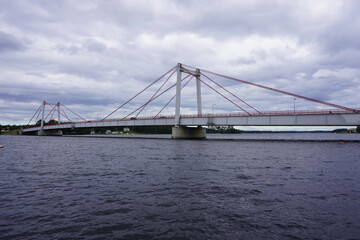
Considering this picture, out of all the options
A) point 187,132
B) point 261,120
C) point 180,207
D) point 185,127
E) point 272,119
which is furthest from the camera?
point 187,132

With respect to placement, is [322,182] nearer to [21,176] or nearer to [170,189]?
[170,189]

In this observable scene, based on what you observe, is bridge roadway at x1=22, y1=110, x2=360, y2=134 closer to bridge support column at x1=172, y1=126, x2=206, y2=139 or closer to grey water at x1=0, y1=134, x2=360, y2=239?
bridge support column at x1=172, y1=126, x2=206, y2=139

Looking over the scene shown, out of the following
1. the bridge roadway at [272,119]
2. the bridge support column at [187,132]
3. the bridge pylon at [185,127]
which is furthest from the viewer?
the bridge support column at [187,132]

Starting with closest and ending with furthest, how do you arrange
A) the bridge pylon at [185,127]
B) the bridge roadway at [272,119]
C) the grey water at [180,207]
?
the grey water at [180,207], the bridge roadway at [272,119], the bridge pylon at [185,127]

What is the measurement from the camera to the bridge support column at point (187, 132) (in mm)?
75438

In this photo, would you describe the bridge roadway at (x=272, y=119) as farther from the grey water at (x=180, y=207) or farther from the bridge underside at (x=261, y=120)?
the grey water at (x=180, y=207)

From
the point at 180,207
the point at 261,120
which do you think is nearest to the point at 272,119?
the point at 261,120

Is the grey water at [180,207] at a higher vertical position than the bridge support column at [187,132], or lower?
lower

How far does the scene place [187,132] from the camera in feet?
257

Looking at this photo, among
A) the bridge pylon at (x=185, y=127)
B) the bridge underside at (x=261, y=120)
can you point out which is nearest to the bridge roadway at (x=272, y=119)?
the bridge underside at (x=261, y=120)

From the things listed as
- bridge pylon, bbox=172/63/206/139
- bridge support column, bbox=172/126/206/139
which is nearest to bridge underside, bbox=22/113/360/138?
bridge support column, bbox=172/126/206/139

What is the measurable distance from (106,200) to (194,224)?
445 cm

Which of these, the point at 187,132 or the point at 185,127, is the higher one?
the point at 185,127

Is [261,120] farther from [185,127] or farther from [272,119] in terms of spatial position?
[185,127]
